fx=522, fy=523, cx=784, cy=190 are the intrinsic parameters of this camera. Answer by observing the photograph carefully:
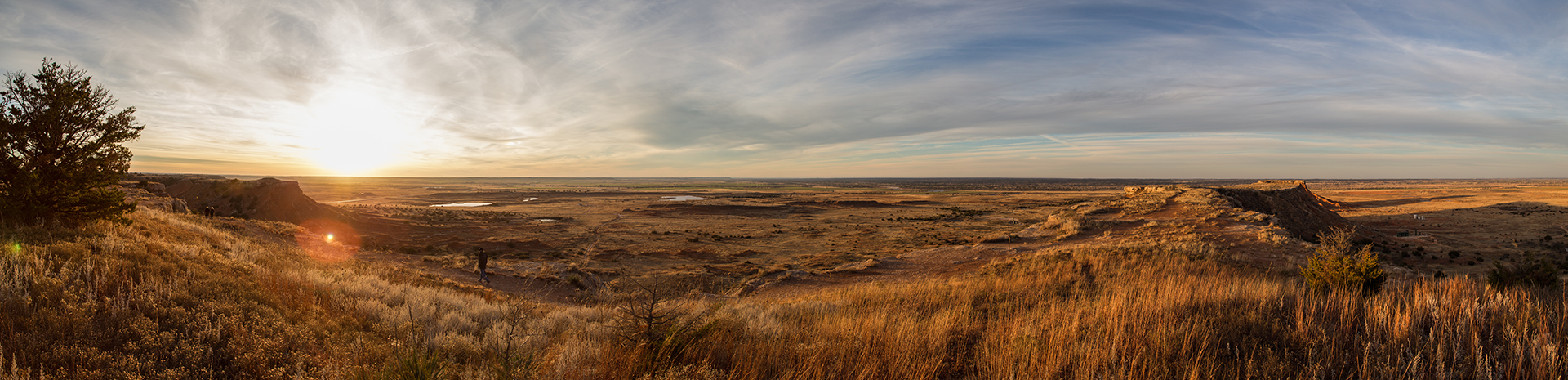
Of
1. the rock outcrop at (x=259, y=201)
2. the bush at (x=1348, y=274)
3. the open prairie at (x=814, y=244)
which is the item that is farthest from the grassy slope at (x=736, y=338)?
the rock outcrop at (x=259, y=201)

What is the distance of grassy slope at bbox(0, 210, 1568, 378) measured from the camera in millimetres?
3740

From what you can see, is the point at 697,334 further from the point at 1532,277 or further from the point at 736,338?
the point at 1532,277

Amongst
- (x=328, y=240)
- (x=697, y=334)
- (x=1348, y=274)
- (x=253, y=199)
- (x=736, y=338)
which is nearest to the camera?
(x=697, y=334)

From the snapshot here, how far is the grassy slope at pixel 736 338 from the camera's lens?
12.3 ft

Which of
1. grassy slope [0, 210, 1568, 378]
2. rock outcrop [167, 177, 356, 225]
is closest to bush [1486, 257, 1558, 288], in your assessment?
grassy slope [0, 210, 1568, 378]

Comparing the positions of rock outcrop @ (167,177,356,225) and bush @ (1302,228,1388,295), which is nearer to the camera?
bush @ (1302,228,1388,295)

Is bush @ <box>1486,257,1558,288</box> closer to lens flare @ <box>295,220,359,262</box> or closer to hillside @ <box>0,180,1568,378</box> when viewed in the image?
hillside @ <box>0,180,1568,378</box>

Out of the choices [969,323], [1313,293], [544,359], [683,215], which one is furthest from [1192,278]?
[683,215]

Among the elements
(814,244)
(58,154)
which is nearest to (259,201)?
(58,154)

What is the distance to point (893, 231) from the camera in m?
40.0

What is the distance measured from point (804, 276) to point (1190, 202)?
83.4 ft

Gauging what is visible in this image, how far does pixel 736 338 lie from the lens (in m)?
5.10

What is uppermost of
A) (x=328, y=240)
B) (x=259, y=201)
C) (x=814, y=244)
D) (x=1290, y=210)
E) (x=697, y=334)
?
(x=697, y=334)

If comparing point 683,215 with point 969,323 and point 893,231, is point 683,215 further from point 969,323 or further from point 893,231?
point 969,323
